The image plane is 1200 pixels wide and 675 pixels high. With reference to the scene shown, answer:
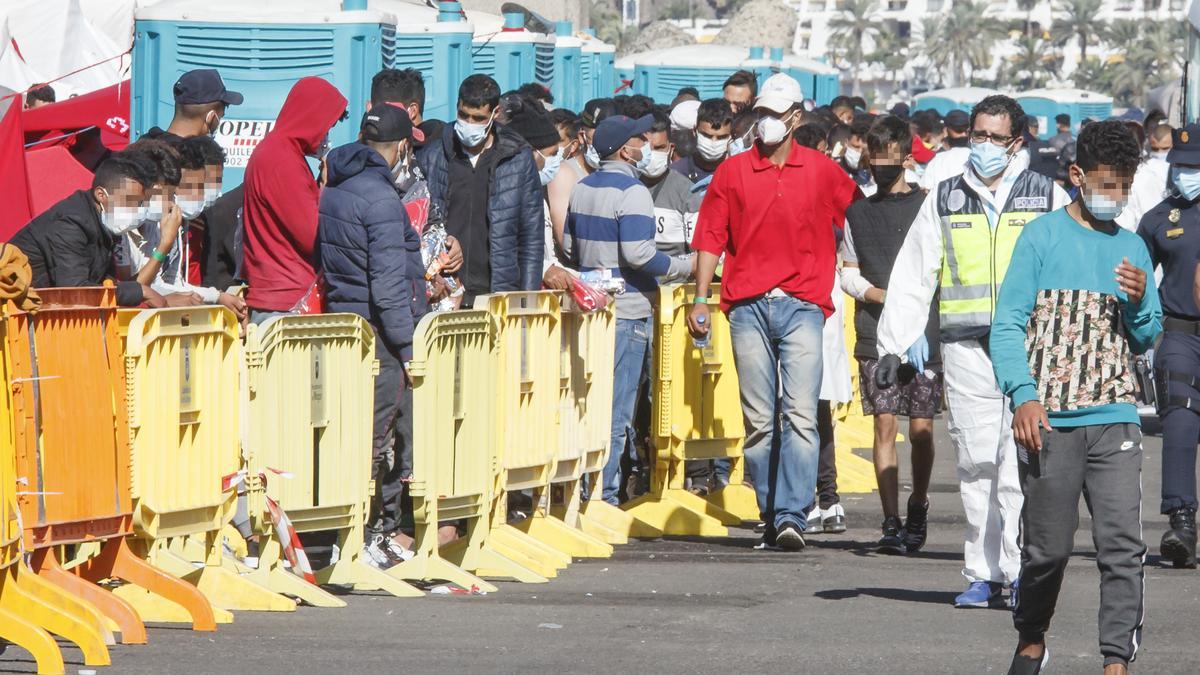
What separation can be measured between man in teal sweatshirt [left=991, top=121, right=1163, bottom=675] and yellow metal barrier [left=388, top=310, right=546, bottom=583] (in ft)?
9.44

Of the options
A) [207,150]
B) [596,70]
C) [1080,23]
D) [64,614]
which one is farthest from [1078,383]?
[1080,23]

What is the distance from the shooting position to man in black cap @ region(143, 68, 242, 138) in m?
10.5

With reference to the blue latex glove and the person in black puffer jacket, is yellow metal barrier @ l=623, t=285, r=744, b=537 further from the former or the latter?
the blue latex glove

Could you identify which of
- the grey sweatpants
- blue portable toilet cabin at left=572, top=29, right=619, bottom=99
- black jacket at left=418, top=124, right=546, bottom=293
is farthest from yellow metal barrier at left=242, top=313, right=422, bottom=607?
blue portable toilet cabin at left=572, top=29, right=619, bottom=99

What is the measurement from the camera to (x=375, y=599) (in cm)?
903

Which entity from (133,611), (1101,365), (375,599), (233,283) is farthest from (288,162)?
(1101,365)

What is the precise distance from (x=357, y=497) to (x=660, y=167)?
4.03 m

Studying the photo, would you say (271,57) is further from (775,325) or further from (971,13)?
(971,13)

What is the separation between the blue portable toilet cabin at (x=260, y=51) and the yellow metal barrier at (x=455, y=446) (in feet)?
15.8

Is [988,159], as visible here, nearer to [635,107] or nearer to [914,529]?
[914,529]

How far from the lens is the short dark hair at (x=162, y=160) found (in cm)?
894

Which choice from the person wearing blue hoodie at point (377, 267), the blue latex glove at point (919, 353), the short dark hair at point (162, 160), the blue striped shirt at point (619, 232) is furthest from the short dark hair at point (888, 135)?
the short dark hair at point (162, 160)

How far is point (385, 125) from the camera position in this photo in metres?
9.73

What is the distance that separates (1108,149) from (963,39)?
17368cm
